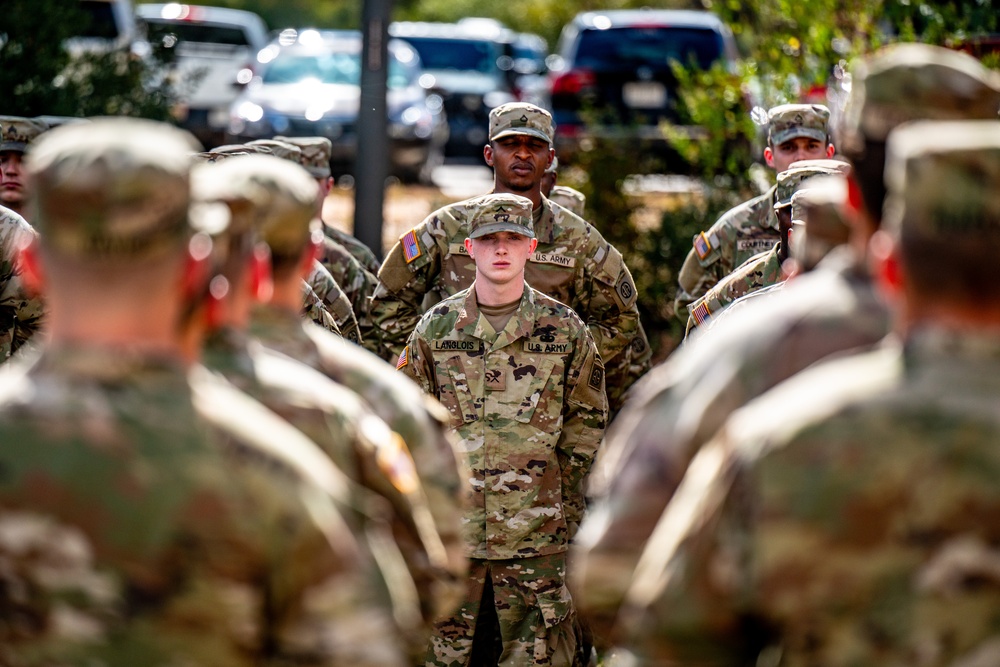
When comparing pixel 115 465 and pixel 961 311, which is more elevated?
pixel 961 311

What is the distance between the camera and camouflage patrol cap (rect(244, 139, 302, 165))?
337 inches

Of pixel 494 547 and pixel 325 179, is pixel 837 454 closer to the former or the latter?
pixel 494 547

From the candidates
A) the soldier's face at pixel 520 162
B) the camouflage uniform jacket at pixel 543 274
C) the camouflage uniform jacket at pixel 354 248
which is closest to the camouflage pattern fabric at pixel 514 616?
the camouflage uniform jacket at pixel 543 274

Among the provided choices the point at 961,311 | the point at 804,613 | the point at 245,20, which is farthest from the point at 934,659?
the point at 245,20

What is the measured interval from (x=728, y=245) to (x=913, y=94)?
5.25 metres

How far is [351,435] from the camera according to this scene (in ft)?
A: 11.9

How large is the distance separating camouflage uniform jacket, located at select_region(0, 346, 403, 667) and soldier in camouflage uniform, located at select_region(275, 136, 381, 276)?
19.2 feet

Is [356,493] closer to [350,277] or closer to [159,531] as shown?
[159,531]

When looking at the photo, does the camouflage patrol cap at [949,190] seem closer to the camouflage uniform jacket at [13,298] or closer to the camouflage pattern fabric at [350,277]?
the camouflage uniform jacket at [13,298]

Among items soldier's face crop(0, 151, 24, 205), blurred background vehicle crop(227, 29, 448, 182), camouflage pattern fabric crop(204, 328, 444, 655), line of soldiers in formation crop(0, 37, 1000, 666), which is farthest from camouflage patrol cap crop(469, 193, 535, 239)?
blurred background vehicle crop(227, 29, 448, 182)

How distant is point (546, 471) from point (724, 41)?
12.3m

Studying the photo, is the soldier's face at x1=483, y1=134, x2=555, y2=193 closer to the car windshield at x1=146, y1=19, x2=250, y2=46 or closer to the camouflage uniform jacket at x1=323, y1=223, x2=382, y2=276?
the camouflage uniform jacket at x1=323, y1=223, x2=382, y2=276

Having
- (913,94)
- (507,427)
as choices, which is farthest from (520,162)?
(913,94)

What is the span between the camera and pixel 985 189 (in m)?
2.84
